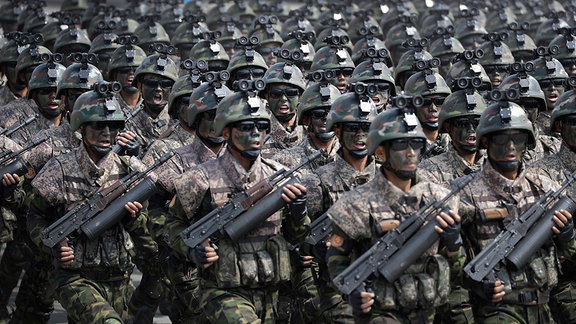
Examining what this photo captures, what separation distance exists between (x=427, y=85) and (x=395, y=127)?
5.17 metres

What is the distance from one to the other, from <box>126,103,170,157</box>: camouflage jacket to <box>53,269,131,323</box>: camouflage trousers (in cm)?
359


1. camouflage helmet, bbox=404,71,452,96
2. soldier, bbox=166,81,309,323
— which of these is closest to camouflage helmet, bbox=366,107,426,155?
soldier, bbox=166,81,309,323

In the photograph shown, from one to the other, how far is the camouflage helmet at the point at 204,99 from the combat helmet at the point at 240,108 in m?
1.42

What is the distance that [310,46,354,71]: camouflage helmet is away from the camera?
18.8 m

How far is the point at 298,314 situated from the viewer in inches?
567

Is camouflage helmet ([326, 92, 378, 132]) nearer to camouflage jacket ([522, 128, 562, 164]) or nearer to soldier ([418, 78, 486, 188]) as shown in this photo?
soldier ([418, 78, 486, 188])

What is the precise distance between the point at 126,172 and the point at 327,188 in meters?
1.87

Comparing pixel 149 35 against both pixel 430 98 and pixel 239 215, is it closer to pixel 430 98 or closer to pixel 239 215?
pixel 430 98

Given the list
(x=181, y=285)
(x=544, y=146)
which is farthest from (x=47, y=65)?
(x=544, y=146)

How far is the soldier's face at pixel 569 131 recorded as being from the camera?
13703 mm

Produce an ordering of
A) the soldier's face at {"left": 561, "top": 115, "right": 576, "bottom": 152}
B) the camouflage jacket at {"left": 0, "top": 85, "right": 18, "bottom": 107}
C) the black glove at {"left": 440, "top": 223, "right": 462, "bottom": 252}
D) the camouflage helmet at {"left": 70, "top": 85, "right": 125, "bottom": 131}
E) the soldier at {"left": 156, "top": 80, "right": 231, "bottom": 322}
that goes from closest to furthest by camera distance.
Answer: the black glove at {"left": 440, "top": 223, "right": 462, "bottom": 252}
the camouflage helmet at {"left": 70, "top": 85, "right": 125, "bottom": 131}
the soldier's face at {"left": 561, "top": 115, "right": 576, "bottom": 152}
the soldier at {"left": 156, "top": 80, "right": 231, "bottom": 322}
the camouflage jacket at {"left": 0, "top": 85, "right": 18, "bottom": 107}

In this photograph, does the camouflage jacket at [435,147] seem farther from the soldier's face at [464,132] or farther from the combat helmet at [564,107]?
the combat helmet at [564,107]

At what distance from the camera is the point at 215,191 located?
1248cm

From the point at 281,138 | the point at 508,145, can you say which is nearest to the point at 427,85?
the point at 281,138
